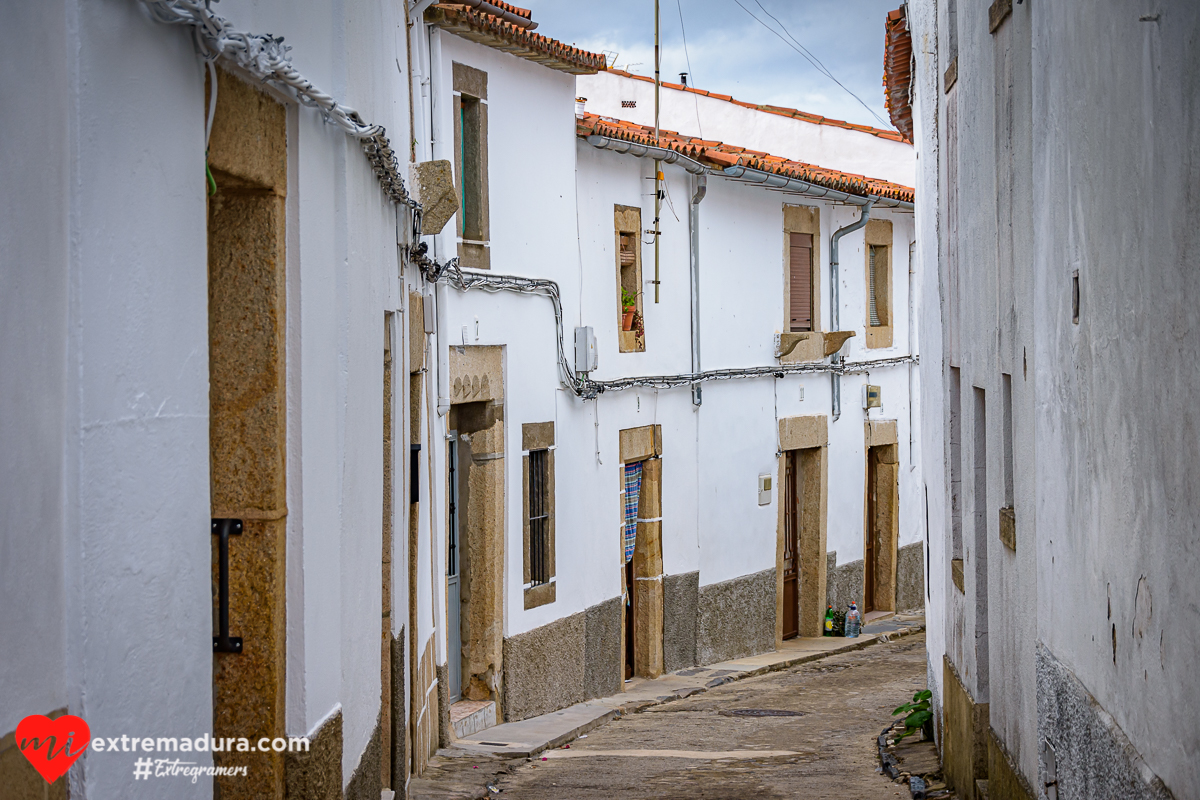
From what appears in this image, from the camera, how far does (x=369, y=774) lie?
5562 mm

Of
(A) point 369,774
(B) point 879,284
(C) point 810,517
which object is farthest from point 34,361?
(B) point 879,284

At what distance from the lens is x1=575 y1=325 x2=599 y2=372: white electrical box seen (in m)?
12.8

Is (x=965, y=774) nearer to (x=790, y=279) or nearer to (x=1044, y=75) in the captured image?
(x=1044, y=75)

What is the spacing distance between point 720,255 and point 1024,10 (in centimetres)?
978

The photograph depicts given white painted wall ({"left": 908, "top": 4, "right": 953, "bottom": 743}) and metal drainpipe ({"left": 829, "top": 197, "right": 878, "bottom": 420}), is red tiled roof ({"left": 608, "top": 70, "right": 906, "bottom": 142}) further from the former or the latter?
white painted wall ({"left": 908, "top": 4, "right": 953, "bottom": 743})

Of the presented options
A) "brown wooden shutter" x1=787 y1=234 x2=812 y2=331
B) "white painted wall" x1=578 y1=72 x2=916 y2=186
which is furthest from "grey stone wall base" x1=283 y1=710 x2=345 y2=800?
"white painted wall" x1=578 y1=72 x2=916 y2=186

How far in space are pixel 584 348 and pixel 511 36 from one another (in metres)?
3.01

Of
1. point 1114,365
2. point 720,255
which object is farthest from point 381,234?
point 720,255

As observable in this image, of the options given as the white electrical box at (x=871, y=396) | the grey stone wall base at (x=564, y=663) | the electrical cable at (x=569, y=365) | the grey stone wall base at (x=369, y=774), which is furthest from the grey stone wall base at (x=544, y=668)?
the white electrical box at (x=871, y=396)

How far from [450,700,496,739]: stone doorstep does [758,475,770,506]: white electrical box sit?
6218mm

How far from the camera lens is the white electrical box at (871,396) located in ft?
61.6

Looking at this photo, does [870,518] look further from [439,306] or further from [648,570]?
[439,306]

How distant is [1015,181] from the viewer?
20.9 ft

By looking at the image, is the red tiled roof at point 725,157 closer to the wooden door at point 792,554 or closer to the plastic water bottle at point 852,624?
the wooden door at point 792,554
